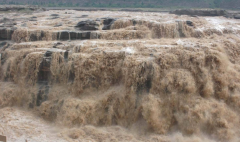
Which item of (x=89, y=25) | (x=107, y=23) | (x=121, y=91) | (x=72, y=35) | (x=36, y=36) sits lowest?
(x=121, y=91)

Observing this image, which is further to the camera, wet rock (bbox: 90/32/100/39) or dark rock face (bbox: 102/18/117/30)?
dark rock face (bbox: 102/18/117/30)

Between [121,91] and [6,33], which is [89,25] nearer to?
[6,33]

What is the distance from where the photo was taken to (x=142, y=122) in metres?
7.61

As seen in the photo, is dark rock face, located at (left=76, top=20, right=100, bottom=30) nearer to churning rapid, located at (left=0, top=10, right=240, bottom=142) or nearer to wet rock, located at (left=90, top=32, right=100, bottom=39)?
wet rock, located at (left=90, top=32, right=100, bottom=39)

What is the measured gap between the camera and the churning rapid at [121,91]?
731 centimetres

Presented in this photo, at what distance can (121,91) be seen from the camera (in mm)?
8008

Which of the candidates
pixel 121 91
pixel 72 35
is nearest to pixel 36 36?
pixel 72 35

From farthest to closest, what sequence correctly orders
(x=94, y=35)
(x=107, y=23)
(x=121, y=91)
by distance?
(x=107, y=23) < (x=94, y=35) < (x=121, y=91)

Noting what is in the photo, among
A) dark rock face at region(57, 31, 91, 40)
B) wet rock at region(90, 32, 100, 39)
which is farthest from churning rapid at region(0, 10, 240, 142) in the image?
wet rock at region(90, 32, 100, 39)

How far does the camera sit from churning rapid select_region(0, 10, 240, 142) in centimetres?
731

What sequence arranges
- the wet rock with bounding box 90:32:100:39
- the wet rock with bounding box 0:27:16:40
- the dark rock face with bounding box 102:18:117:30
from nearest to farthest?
the wet rock with bounding box 90:32:100:39
the wet rock with bounding box 0:27:16:40
the dark rock face with bounding box 102:18:117:30

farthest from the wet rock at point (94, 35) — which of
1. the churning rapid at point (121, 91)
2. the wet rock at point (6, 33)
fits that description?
the wet rock at point (6, 33)

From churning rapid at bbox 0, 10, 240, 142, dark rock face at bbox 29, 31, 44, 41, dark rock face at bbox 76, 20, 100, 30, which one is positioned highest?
dark rock face at bbox 76, 20, 100, 30

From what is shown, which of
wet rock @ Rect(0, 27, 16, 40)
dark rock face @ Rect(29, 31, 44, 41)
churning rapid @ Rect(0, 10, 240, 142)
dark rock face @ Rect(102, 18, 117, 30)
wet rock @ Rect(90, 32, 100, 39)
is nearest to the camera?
churning rapid @ Rect(0, 10, 240, 142)
